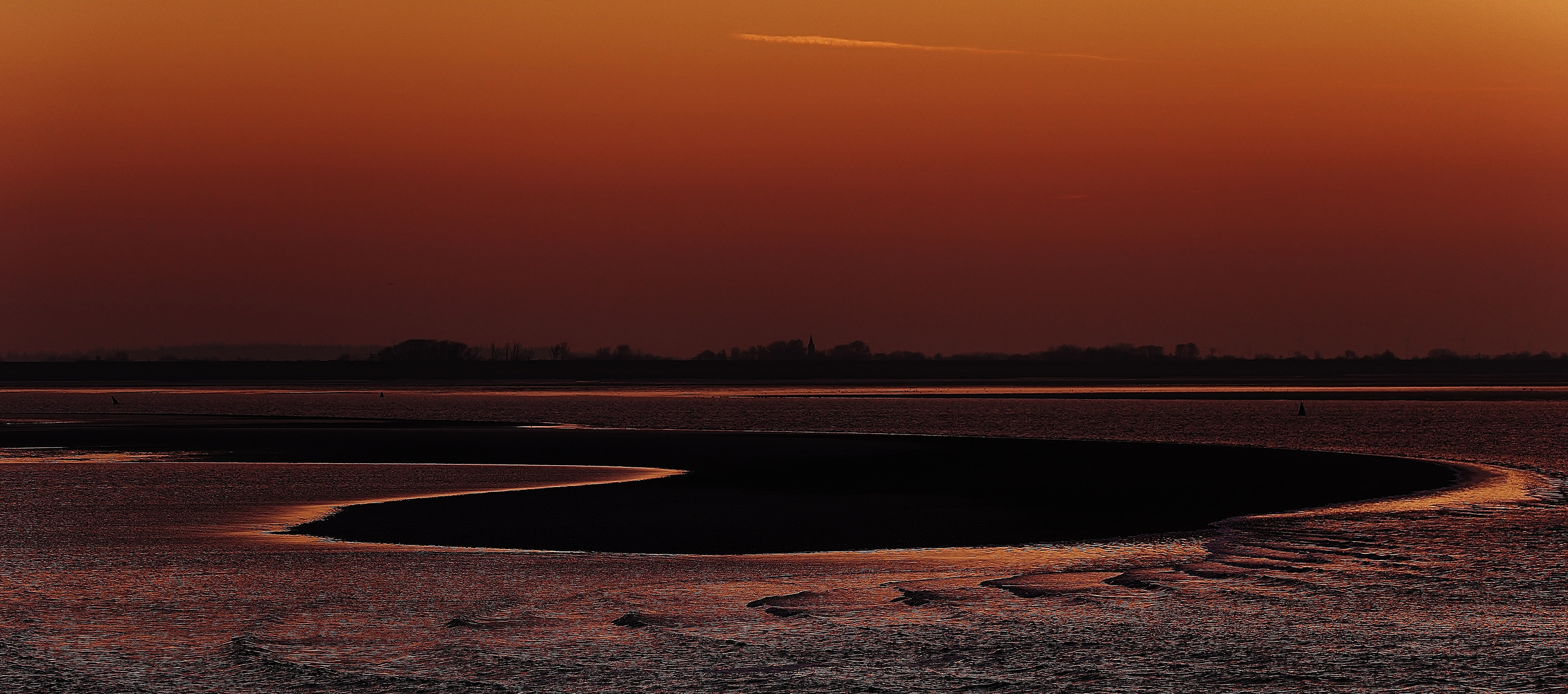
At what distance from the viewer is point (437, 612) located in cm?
1334

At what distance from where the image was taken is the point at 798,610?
531 inches

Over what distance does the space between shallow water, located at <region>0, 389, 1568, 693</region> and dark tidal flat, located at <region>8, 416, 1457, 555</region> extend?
4.74 feet

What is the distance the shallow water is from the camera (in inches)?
424

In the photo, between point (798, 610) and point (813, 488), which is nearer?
point (798, 610)

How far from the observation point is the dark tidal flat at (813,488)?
19.9 meters

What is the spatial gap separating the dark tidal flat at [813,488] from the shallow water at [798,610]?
145 centimetres

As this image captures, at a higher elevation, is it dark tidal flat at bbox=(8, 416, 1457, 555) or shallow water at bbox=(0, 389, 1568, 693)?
dark tidal flat at bbox=(8, 416, 1457, 555)

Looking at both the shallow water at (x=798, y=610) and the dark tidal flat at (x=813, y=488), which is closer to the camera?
the shallow water at (x=798, y=610)

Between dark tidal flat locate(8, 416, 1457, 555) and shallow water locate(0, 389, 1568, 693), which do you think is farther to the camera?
dark tidal flat locate(8, 416, 1457, 555)

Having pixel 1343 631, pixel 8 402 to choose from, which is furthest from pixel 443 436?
pixel 8 402

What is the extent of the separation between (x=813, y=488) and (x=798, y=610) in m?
13.9

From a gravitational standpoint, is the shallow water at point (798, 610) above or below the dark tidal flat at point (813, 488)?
below

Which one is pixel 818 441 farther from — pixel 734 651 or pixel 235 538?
pixel 734 651

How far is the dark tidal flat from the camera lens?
65.4 feet
